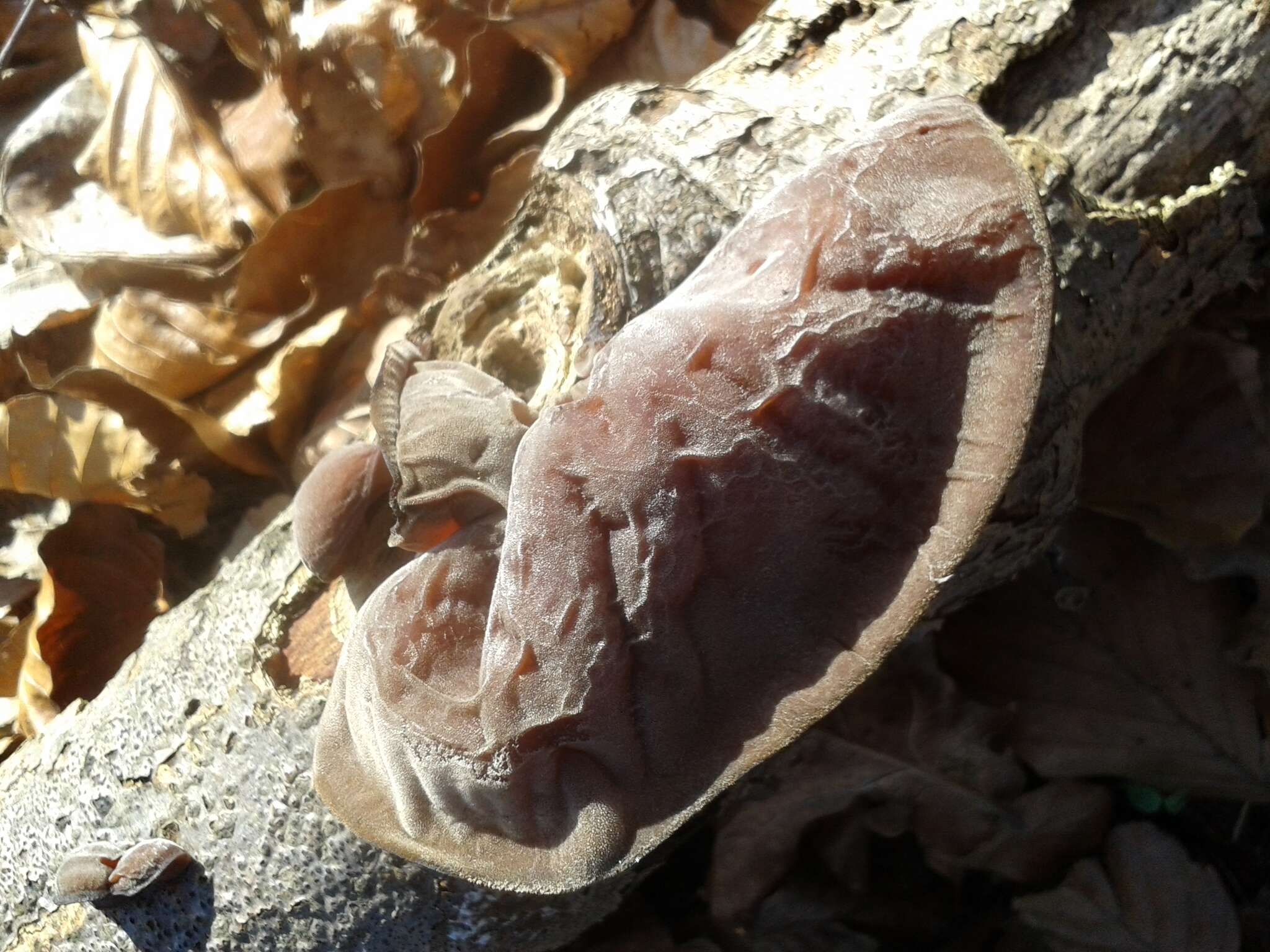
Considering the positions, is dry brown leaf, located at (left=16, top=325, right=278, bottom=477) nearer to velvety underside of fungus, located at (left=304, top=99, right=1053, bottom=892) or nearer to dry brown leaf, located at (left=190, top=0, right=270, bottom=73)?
dry brown leaf, located at (left=190, top=0, right=270, bottom=73)

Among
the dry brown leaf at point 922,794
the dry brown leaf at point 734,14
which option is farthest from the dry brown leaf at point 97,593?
the dry brown leaf at point 734,14

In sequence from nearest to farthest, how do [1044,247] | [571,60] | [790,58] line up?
[1044,247] → [790,58] → [571,60]

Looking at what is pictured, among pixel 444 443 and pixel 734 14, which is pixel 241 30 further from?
pixel 444 443

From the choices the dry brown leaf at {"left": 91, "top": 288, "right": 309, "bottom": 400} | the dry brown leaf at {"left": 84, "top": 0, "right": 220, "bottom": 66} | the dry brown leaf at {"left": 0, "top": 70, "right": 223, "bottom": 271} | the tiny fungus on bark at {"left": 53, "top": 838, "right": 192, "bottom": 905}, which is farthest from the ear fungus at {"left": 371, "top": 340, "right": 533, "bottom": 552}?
the dry brown leaf at {"left": 84, "top": 0, "right": 220, "bottom": 66}

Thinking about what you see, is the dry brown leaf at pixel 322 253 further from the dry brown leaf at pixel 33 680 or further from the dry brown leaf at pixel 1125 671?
the dry brown leaf at pixel 1125 671

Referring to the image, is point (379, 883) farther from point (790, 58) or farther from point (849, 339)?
point (790, 58)

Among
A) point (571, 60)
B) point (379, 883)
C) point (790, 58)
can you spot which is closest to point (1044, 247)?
point (790, 58)
